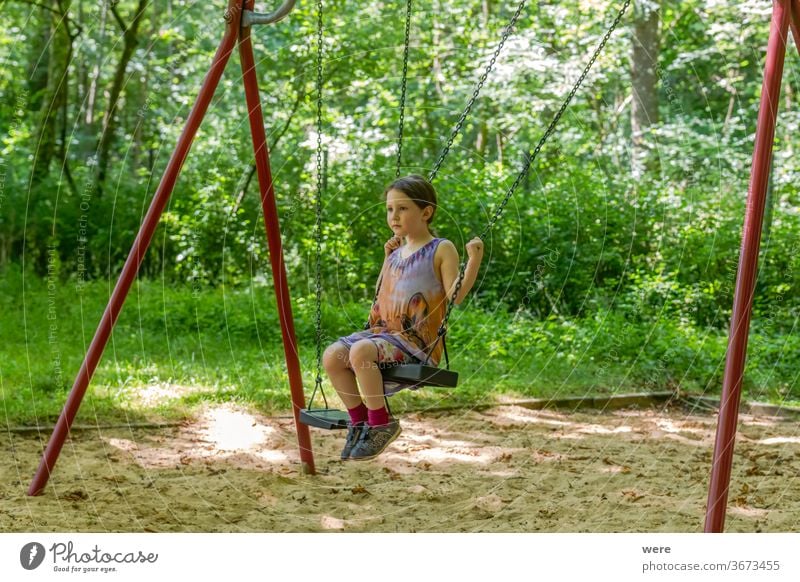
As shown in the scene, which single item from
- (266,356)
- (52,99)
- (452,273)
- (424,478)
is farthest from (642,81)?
(452,273)

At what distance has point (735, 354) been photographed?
3.81 metres

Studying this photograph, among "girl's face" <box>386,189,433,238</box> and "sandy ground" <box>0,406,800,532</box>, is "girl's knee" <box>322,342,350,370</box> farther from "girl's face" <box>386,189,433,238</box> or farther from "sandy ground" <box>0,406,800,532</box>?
"sandy ground" <box>0,406,800,532</box>

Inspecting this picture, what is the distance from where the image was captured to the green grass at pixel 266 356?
22.5ft

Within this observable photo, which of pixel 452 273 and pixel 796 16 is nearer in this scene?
pixel 796 16

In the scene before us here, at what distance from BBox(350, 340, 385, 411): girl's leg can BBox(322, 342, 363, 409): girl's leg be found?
0.36 feet

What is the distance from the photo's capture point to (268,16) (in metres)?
4.45

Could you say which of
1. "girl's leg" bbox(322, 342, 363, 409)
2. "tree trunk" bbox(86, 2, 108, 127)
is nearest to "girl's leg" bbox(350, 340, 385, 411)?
"girl's leg" bbox(322, 342, 363, 409)

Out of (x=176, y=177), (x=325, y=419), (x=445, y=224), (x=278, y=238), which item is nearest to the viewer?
(x=325, y=419)

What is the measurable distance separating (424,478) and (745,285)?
2.35m

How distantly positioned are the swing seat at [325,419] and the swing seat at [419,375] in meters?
0.37

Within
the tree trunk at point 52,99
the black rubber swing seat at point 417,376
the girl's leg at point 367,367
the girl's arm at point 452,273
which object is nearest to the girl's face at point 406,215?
the girl's arm at point 452,273

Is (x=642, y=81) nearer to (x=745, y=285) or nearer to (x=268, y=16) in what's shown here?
(x=268, y=16)

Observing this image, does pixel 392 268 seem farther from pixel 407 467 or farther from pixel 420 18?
pixel 420 18

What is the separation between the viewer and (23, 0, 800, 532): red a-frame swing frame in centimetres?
377
